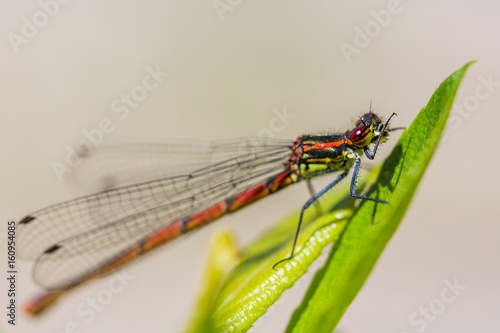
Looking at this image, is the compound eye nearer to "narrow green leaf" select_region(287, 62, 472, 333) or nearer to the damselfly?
the damselfly

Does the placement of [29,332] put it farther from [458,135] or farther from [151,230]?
[458,135]

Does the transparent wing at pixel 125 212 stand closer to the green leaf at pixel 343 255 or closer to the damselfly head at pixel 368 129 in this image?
the damselfly head at pixel 368 129

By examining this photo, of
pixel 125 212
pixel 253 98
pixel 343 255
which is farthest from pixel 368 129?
pixel 253 98

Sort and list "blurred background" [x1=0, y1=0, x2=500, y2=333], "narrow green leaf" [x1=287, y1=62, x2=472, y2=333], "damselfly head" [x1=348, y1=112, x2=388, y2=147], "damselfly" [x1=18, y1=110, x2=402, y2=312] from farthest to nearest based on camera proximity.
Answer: "blurred background" [x1=0, y1=0, x2=500, y2=333] < "damselfly" [x1=18, y1=110, x2=402, y2=312] < "damselfly head" [x1=348, y1=112, x2=388, y2=147] < "narrow green leaf" [x1=287, y1=62, x2=472, y2=333]

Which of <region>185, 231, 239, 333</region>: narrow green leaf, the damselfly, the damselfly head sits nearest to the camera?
<region>185, 231, 239, 333</region>: narrow green leaf

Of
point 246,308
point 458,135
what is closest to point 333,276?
point 246,308

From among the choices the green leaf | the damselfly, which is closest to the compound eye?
the damselfly
